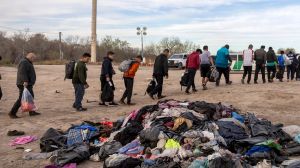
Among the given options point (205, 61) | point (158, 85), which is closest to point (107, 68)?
point (158, 85)

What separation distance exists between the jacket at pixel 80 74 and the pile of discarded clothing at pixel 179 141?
130 inches

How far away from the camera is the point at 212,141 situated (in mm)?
8258

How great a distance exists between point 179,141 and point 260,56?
11.9 metres

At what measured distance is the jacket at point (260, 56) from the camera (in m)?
19.3

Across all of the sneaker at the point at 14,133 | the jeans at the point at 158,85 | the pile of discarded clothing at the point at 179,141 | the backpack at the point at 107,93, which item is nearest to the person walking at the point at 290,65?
the jeans at the point at 158,85

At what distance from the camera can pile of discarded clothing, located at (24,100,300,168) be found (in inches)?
298

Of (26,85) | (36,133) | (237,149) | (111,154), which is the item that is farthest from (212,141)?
(26,85)

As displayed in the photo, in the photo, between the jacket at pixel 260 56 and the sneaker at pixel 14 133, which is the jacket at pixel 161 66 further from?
the sneaker at pixel 14 133

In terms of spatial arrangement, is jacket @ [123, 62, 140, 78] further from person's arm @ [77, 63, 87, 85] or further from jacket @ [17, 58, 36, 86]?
jacket @ [17, 58, 36, 86]

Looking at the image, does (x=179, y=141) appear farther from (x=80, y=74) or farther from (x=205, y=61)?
(x=205, y=61)

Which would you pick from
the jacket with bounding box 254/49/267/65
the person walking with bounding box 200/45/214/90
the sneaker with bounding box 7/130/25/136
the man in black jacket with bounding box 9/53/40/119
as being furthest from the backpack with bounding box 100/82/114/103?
the jacket with bounding box 254/49/267/65

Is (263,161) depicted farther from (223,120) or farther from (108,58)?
(108,58)

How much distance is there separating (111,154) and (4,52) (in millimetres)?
56961

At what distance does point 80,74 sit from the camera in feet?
44.7
